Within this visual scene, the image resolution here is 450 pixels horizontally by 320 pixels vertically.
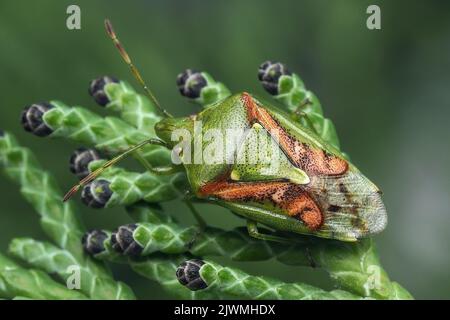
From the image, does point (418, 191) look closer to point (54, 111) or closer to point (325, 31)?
point (325, 31)

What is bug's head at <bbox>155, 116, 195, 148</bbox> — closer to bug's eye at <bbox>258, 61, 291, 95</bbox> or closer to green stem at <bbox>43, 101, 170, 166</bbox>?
green stem at <bbox>43, 101, 170, 166</bbox>

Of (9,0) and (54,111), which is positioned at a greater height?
(9,0)

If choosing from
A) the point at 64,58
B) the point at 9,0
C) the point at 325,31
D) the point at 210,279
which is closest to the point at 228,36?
the point at 325,31

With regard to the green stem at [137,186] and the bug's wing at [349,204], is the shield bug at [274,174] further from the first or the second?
the green stem at [137,186]

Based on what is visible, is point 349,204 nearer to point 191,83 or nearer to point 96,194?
point 191,83

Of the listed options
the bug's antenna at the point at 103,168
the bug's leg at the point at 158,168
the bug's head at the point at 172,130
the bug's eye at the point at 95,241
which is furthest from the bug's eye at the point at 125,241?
the bug's head at the point at 172,130

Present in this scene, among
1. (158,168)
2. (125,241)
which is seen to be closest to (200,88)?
(158,168)

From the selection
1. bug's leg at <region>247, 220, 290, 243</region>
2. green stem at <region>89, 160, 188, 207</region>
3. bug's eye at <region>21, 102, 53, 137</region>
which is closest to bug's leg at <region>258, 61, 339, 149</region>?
bug's leg at <region>247, 220, 290, 243</region>
